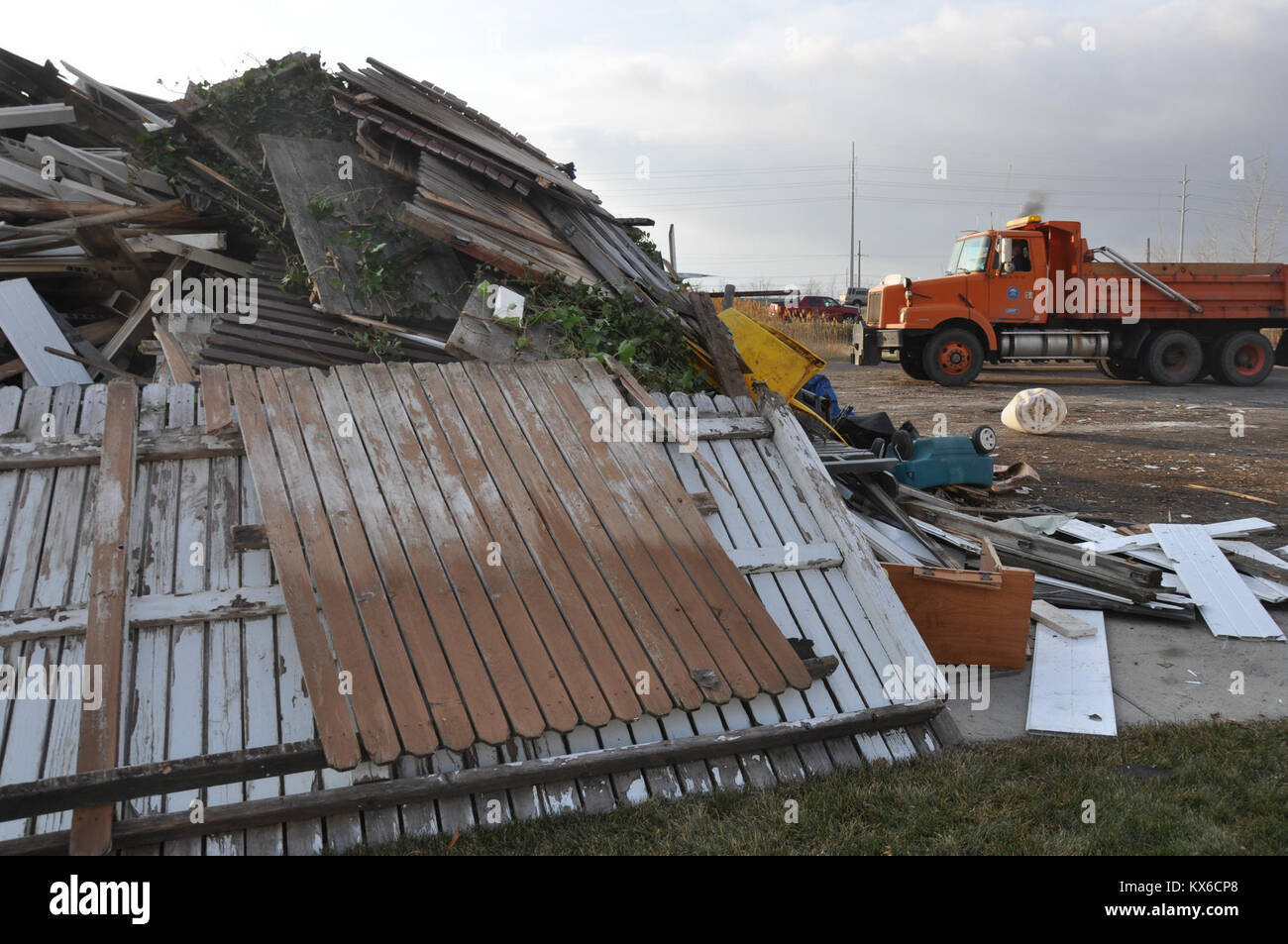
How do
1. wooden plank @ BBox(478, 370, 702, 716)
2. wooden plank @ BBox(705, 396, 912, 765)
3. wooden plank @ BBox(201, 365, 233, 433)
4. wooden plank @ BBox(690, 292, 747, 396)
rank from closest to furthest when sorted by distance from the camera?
wooden plank @ BBox(478, 370, 702, 716) → wooden plank @ BBox(705, 396, 912, 765) → wooden plank @ BBox(201, 365, 233, 433) → wooden plank @ BBox(690, 292, 747, 396)

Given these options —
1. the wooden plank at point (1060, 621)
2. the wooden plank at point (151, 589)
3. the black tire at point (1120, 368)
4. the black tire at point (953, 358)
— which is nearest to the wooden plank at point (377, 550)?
the wooden plank at point (151, 589)

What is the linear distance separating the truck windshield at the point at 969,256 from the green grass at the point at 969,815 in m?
15.0

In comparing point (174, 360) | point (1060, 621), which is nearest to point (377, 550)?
point (174, 360)

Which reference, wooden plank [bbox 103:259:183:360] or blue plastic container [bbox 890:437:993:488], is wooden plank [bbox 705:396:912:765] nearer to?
blue plastic container [bbox 890:437:993:488]

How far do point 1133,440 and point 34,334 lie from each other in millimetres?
11396

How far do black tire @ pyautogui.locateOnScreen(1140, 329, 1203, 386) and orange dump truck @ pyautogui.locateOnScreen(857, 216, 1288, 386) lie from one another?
0.7 inches

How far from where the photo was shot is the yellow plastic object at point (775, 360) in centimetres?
626

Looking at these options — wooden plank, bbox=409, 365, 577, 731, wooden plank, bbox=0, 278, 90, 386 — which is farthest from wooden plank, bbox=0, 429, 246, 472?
wooden plank, bbox=0, 278, 90, 386

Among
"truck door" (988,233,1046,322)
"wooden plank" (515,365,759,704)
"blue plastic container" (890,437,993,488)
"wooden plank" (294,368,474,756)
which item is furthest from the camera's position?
"truck door" (988,233,1046,322)

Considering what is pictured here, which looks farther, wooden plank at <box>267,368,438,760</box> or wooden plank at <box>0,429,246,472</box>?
wooden plank at <box>0,429,246,472</box>

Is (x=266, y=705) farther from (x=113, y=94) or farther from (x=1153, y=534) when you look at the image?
(x=113, y=94)

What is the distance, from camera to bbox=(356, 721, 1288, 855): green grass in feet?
10.5

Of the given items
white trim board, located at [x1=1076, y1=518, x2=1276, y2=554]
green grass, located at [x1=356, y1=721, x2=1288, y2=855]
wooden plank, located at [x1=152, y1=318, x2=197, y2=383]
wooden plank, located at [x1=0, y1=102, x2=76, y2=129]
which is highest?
wooden plank, located at [x1=0, y1=102, x2=76, y2=129]
